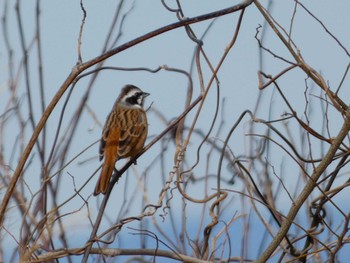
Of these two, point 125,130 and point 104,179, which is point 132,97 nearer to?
point 125,130

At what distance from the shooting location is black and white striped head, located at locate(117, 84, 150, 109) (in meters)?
4.54

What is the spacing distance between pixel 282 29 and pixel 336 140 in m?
0.47

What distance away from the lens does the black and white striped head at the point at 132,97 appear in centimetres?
454

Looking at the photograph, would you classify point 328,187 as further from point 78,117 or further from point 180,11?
point 78,117

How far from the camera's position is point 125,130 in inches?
163

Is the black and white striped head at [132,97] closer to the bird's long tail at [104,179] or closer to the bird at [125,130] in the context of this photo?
the bird at [125,130]

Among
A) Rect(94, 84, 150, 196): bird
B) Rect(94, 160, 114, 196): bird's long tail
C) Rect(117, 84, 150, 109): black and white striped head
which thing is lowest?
Rect(94, 160, 114, 196): bird's long tail

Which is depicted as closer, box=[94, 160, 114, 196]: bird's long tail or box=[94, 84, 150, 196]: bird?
box=[94, 160, 114, 196]: bird's long tail

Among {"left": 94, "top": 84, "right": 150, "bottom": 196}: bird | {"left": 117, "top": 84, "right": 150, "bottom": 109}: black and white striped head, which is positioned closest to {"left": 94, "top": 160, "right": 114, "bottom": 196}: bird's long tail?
{"left": 94, "top": 84, "right": 150, "bottom": 196}: bird

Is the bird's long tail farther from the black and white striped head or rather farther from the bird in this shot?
the black and white striped head

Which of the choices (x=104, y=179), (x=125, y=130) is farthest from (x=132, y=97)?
(x=104, y=179)

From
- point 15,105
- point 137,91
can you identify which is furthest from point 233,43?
point 137,91

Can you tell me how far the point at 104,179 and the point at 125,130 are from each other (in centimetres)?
114

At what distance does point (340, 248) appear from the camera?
85.0 inches
